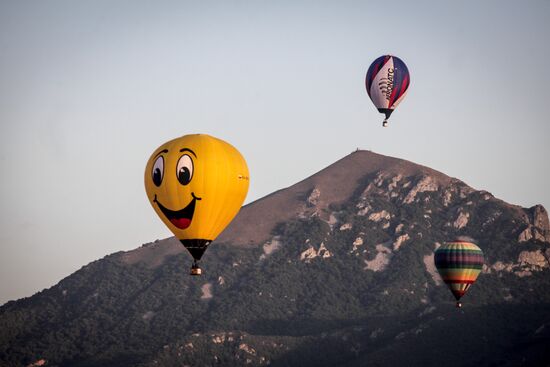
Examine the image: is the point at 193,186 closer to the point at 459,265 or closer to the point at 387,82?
the point at 387,82

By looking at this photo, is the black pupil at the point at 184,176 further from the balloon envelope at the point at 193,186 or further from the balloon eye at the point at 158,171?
the balloon eye at the point at 158,171

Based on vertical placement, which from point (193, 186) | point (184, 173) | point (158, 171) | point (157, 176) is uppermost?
point (158, 171)

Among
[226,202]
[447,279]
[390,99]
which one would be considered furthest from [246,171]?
[447,279]

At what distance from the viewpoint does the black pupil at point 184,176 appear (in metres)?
99.2

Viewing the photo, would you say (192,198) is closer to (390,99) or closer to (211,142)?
(211,142)

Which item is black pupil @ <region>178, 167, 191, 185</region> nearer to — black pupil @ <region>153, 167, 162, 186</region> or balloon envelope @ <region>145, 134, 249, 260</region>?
balloon envelope @ <region>145, 134, 249, 260</region>

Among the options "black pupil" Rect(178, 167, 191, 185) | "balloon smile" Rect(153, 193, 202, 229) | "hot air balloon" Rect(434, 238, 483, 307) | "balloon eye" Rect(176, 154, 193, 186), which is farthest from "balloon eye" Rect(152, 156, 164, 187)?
"hot air balloon" Rect(434, 238, 483, 307)

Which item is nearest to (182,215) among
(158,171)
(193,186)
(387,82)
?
(193,186)

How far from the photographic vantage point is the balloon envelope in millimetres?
99250

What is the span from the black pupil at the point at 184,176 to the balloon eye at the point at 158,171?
4.93 feet

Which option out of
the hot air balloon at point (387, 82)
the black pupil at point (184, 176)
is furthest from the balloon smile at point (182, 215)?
the hot air balloon at point (387, 82)

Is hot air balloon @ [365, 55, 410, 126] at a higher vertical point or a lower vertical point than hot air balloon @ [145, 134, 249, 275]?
higher

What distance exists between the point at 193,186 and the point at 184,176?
3.58 feet

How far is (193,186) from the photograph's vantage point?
325 ft
